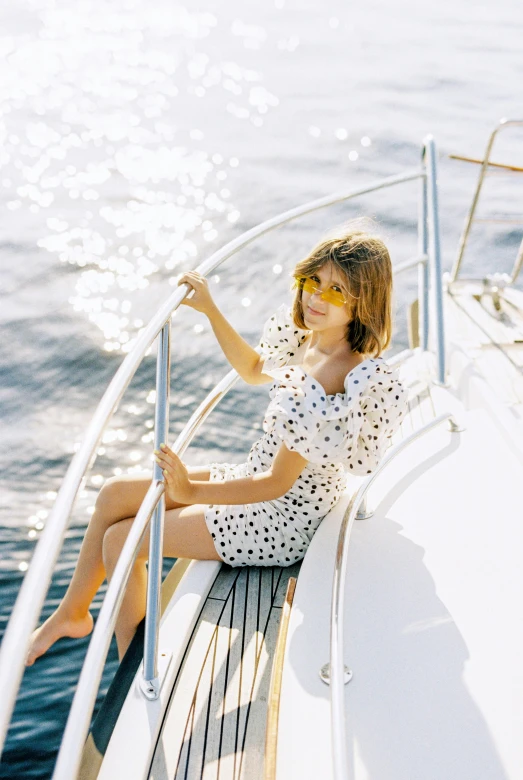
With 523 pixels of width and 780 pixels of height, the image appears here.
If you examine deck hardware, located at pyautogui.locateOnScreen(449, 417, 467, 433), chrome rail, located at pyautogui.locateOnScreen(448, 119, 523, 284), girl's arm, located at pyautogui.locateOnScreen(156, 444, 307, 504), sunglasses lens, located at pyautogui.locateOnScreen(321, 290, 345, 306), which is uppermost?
chrome rail, located at pyautogui.locateOnScreen(448, 119, 523, 284)

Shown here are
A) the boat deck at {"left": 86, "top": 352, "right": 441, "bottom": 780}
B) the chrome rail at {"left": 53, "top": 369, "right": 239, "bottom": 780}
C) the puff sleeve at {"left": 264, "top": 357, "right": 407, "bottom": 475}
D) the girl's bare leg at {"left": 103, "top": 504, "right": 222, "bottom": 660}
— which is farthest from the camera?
the girl's bare leg at {"left": 103, "top": 504, "right": 222, "bottom": 660}

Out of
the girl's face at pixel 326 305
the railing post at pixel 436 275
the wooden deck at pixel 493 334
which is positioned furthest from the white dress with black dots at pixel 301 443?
the wooden deck at pixel 493 334

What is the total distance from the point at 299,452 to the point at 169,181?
6.65 metres

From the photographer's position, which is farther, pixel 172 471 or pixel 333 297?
pixel 333 297

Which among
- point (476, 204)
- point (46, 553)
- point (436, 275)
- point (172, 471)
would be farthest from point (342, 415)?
point (476, 204)

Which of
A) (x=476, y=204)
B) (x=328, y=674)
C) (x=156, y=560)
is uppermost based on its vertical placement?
(x=476, y=204)

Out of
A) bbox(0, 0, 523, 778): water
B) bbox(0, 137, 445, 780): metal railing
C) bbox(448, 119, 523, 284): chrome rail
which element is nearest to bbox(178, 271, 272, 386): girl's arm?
bbox(0, 137, 445, 780): metal railing

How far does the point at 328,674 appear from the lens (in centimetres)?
154

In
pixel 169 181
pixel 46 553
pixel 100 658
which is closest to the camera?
pixel 46 553

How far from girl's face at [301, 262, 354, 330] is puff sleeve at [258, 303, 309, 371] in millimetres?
257

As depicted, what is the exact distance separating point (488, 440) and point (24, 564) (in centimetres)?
225

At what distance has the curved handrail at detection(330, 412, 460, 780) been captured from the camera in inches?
50.8

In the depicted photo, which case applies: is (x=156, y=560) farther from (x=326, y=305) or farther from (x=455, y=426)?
(x=455, y=426)

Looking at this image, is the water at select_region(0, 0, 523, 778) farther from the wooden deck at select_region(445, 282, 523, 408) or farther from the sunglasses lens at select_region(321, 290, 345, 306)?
the sunglasses lens at select_region(321, 290, 345, 306)
